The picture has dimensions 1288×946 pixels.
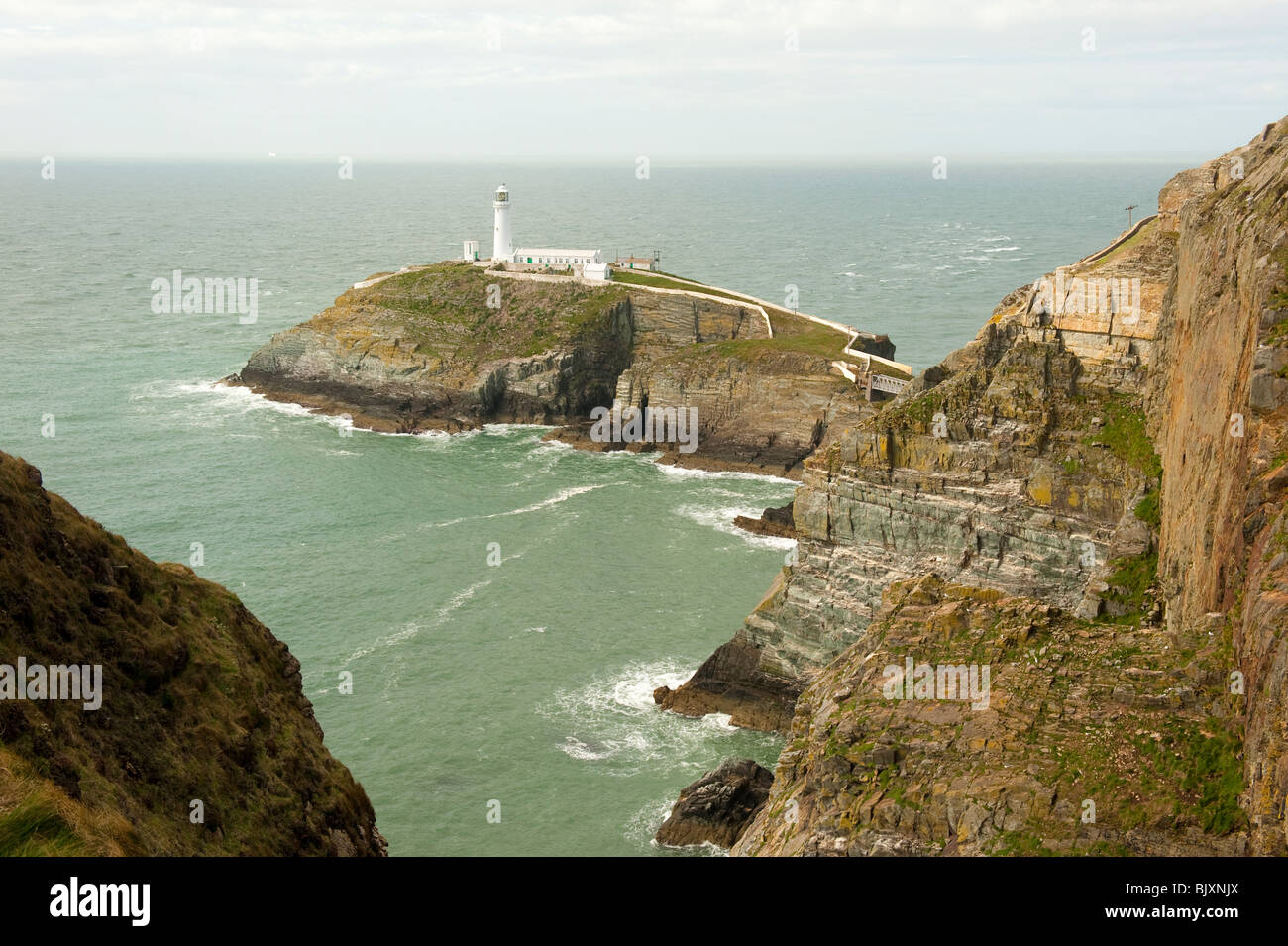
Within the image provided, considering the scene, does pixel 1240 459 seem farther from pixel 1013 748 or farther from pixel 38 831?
pixel 38 831

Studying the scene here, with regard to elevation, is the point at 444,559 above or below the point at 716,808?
above

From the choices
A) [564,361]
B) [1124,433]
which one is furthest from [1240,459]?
[564,361]

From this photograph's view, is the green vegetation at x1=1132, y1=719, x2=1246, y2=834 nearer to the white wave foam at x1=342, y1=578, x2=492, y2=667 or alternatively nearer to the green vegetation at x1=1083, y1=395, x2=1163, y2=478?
the green vegetation at x1=1083, y1=395, x2=1163, y2=478

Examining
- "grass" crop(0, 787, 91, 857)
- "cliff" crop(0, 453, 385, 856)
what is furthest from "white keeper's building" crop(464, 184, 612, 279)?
"grass" crop(0, 787, 91, 857)

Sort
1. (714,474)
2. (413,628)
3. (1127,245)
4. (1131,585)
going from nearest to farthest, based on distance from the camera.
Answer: (1131,585), (1127,245), (413,628), (714,474)
